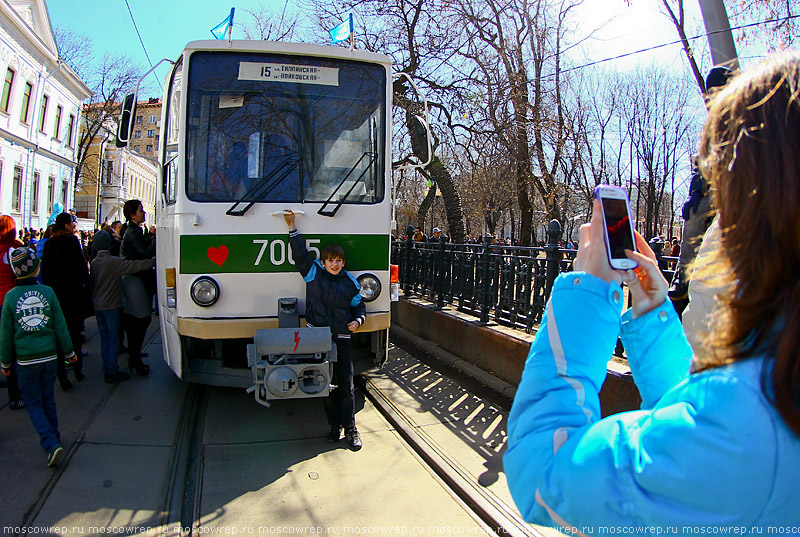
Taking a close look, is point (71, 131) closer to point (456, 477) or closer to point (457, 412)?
point (457, 412)

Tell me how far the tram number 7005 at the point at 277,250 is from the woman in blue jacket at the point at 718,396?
13.4 ft

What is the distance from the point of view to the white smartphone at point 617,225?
1088mm

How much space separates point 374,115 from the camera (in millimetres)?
5277

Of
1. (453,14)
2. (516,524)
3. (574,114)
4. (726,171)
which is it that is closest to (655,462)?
(726,171)

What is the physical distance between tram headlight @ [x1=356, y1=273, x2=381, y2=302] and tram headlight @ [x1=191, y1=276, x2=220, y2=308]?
1.27 m

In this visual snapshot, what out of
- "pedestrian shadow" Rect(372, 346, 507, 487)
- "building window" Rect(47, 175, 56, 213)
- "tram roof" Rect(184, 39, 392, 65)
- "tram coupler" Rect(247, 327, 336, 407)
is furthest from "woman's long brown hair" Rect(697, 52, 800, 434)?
"building window" Rect(47, 175, 56, 213)

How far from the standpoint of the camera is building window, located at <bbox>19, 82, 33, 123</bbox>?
2956 centimetres

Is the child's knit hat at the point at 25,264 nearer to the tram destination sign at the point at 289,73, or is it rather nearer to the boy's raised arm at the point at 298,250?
the boy's raised arm at the point at 298,250

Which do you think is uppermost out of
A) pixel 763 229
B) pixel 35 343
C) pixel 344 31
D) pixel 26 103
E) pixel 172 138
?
pixel 26 103

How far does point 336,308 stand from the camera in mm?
4715

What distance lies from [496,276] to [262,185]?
305cm

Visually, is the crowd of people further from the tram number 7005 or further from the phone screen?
the phone screen

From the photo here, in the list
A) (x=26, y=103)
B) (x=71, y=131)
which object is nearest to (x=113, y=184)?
(x=71, y=131)

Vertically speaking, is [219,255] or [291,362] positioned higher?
[219,255]
